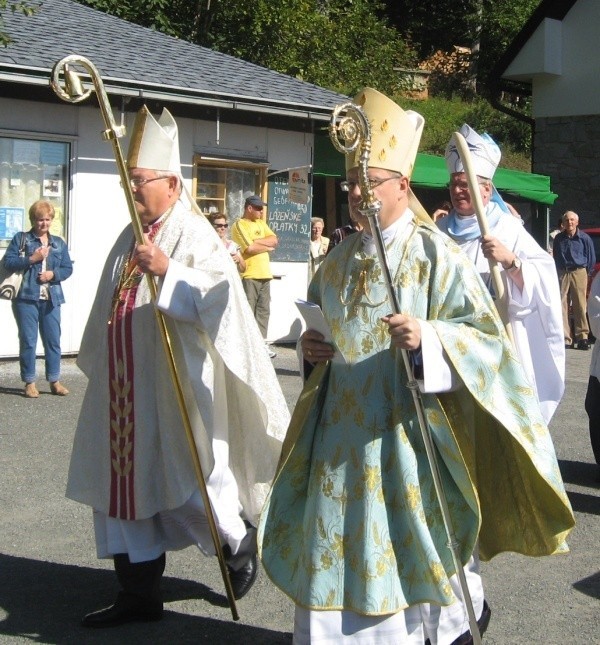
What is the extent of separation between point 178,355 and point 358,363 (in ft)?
3.66

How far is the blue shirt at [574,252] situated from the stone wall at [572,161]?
6.91 meters

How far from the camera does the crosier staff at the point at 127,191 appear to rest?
441 cm

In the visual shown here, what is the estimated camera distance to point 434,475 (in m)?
3.80

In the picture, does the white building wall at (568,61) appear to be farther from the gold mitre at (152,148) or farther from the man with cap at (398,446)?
the man with cap at (398,446)

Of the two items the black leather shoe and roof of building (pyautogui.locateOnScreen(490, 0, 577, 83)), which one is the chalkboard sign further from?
roof of building (pyautogui.locateOnScreen(490, 0, 577, 83))

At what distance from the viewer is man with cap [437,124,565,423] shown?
532 centimetres

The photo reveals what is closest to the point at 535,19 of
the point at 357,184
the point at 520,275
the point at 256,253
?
the point at 256,253

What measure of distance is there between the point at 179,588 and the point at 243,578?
441 millimetres

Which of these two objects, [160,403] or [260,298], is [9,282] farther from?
[160,403]

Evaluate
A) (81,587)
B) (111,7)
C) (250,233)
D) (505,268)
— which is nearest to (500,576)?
(505,268)

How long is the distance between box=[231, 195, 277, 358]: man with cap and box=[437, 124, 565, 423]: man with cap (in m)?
7.11

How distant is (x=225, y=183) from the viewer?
1398cm

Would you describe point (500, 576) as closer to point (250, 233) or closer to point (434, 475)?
point (434, 475)

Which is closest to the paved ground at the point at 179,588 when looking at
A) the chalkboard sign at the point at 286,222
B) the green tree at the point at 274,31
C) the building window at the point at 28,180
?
the building window at the point at 28,180
